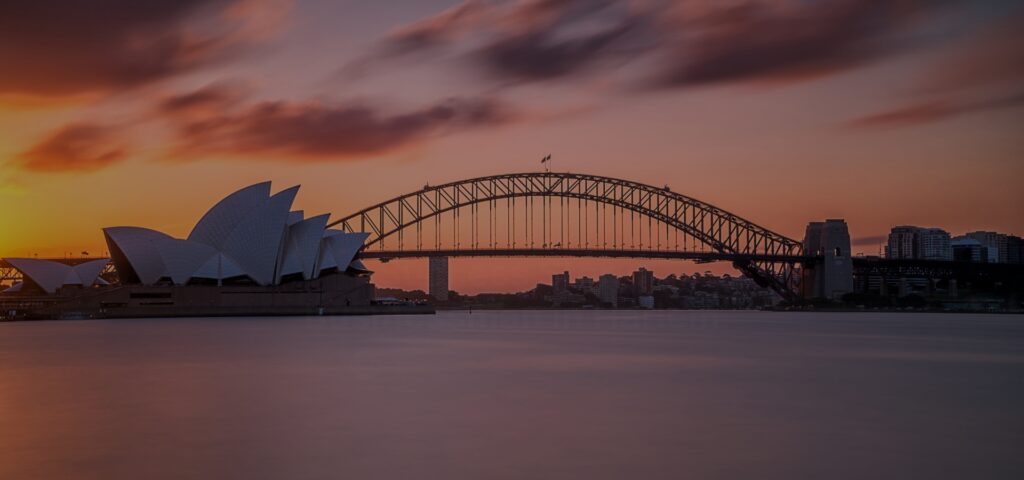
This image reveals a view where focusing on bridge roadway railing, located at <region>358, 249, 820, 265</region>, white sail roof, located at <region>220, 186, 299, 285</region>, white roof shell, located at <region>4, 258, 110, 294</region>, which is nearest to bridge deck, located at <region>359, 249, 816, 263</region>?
bridge roadway railing, located at <region>358, 249, 820, 265</region>

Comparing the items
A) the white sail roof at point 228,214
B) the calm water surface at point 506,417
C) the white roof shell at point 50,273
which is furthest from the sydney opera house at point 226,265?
the calm water surface at point 506,417

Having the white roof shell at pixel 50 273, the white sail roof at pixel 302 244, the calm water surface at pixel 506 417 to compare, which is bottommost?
the calm water surface at pixel 506 417

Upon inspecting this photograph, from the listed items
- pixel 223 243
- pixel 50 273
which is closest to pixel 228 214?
pixel 223 243

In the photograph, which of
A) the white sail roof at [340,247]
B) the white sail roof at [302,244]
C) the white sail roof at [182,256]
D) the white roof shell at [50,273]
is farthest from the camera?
the white roof shell at [50,273]

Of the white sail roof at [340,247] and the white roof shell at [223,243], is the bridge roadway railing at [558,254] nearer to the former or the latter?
the white sail roof at [340,247]

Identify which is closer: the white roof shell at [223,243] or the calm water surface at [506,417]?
the calm water surface at [506,417]

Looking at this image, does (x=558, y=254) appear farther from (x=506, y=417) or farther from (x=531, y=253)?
→ (x=506, y=417)
